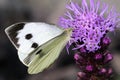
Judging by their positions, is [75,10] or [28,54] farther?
[75,10]

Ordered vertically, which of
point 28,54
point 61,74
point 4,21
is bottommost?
point 61,74

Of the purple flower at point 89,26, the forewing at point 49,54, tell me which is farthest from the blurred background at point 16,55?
the forewing at point 49,54

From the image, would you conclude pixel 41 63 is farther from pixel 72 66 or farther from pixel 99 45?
pixel 72 66

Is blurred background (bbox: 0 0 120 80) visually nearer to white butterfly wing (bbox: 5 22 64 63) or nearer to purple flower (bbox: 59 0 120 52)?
purple flower (bbox: 59 0 120 52)

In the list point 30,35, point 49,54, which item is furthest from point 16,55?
point 30,35

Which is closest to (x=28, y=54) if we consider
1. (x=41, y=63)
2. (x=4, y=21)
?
(x=41, y=63)

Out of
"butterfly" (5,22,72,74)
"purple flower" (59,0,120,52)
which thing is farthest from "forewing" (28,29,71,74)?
"purple flower" (59,0,120,52)
